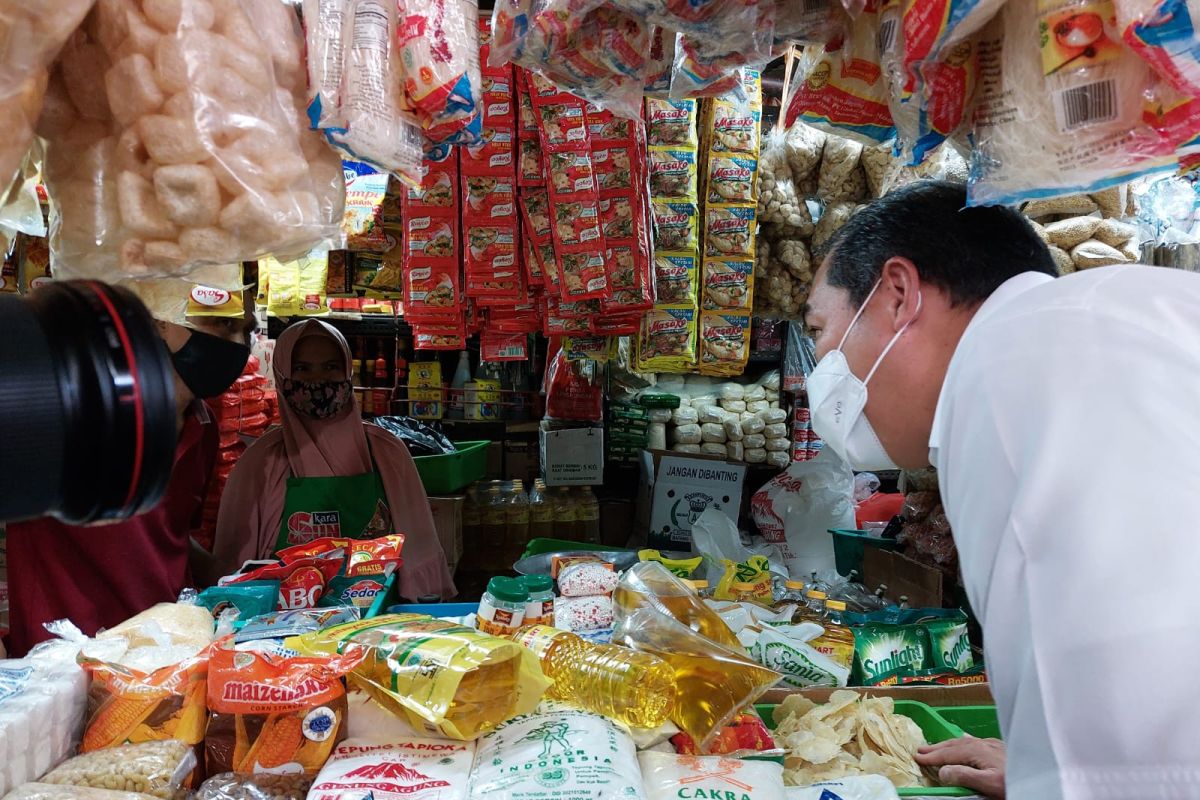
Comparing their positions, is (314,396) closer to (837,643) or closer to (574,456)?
(574,456)

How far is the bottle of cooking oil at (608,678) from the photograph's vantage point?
1.29 meters

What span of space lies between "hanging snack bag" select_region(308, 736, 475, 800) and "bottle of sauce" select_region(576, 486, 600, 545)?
3398 mm

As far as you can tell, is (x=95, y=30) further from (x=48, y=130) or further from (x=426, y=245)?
(x=426, y=245)

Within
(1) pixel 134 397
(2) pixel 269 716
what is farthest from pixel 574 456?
(1) pixel 134 397

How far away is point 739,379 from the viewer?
16.4 ft

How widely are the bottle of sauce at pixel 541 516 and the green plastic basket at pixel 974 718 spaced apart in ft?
9.96

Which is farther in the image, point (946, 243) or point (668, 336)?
point (668, 336)

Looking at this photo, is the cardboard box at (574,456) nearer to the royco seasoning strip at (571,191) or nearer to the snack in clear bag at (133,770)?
the royco seasoning strip at (571,191)

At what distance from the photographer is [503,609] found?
155 centimetres

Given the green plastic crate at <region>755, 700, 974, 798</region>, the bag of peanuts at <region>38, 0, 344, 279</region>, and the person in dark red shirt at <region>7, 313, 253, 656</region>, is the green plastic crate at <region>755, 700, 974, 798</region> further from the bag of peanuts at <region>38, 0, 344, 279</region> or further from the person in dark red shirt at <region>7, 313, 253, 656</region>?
the person in dark red shirt at <region>7, 313, 253, 656</region>

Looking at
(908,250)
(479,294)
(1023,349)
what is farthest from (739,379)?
(1023,349)

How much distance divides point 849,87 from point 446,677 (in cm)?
122

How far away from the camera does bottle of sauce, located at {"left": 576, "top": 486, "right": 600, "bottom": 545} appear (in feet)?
15.0

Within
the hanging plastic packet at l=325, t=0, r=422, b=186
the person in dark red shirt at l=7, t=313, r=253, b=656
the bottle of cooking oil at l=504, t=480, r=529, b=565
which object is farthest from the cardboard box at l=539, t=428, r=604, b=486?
the hanging plastic packet at l=325, t=0, r=422, b=186
